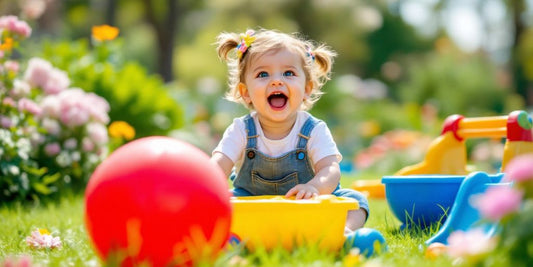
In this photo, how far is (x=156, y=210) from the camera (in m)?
2.18

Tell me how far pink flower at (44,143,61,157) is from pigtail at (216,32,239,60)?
209cm

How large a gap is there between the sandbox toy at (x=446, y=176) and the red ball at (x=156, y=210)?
1256 millimetres

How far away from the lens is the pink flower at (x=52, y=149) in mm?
5328

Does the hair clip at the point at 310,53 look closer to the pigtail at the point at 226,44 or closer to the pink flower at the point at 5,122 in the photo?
the pigtail at the point at 226,44

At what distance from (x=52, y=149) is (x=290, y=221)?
3.25 meters

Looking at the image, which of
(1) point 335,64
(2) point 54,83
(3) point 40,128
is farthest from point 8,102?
(1) point 335,64

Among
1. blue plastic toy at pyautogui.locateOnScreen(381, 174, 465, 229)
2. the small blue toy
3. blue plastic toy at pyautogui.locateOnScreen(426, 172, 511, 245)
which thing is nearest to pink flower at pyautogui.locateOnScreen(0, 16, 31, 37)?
blue plastic toy at pyautogui.locateOnScreen(381, 174, 465, 229)

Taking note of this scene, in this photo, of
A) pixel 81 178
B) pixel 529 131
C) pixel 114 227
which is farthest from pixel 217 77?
pixel 114 227

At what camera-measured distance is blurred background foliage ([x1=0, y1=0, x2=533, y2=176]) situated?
23.6ft

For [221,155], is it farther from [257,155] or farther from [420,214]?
[420,214]

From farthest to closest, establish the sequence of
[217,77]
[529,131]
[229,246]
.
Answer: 1. [217,77]
2. [529,131]
3. [229,246]

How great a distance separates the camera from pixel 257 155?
356cm

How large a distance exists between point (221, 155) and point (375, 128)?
31.1 ft

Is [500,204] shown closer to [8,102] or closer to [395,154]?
[8,102]
